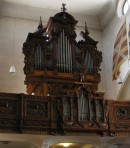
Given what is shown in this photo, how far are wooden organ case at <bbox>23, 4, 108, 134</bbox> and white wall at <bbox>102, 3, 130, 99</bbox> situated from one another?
1.54 meters

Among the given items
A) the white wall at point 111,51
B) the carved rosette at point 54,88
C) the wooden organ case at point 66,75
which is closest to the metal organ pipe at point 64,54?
the wooden organ case at point 66,75

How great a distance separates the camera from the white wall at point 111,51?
14768 mm

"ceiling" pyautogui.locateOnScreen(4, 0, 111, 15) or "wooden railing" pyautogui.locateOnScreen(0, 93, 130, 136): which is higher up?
"ceiling" pyautogui.locateOnScreen(4, 0, 111, 15)

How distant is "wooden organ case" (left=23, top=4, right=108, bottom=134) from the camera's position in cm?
1157

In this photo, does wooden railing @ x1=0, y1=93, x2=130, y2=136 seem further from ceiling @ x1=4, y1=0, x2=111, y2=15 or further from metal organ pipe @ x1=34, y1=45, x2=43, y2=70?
ceiling @ x1=4, y1=0, x2=111, y2=15

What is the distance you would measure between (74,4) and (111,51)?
2.87 metres

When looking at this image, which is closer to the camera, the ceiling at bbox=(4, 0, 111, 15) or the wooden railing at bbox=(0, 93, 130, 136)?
the wooden railing at bbox=(0, 93, 130, 136)

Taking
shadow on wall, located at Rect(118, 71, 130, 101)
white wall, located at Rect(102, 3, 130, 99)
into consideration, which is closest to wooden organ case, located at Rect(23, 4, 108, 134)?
shadow on wall, located at Rect(118, 71, 130, 101)

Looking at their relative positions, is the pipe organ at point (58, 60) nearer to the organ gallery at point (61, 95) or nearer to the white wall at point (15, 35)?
the organ gallery at point (61, 95)

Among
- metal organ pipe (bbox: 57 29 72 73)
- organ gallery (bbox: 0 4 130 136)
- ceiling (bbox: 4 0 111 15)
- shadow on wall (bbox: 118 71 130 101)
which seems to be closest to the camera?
organ gallery (bbox: 0 4 130 136)

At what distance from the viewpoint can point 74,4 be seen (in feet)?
53.8

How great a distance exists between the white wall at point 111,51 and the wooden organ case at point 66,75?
1.54 m

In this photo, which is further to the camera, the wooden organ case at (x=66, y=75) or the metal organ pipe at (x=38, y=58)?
the metal organ pipe at (x=38, y=58)

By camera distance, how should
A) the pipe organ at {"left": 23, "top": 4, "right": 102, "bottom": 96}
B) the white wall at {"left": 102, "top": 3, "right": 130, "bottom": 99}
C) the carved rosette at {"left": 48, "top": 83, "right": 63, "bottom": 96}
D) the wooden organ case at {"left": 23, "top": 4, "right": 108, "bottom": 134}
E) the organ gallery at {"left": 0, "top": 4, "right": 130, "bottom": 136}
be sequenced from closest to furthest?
the organ gallery at {"left": 0, "top": 4, "right": 130, "bottom": 136}
the wooden organ case at {"left": 23, "top": 4, "right": 108, "bottom": 134}
the carved rosette at {"left": 48, "top": 83, "right": 63, "bottom": 96}
the pipe organ at {"left": 23, "top": 4, "right": 102, "bottom": 96}
the white wall at {"left": 102, "top": 3, "right": 130, "bottom": 99}
